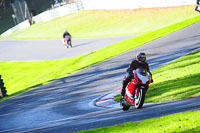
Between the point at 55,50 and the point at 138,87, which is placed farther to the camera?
the point at 55,50

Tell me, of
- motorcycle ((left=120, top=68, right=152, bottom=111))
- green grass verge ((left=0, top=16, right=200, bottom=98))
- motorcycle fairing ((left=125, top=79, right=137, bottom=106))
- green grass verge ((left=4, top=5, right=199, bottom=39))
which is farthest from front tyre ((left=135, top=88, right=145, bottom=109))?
green grass verge ((left=4, top=5, right=199, bottom=39))

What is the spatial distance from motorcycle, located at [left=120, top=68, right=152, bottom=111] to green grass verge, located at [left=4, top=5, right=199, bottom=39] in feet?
92.8

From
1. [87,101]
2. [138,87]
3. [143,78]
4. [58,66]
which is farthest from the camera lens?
[58,66]

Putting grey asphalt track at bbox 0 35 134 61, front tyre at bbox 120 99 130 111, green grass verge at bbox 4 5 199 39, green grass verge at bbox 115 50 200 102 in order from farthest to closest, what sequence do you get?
green grass verge at bbox 4 5 199 39 < grey asphalt track at bbox 0 35 134 61 < green grass verge at bbox 115 50 200 102 < front tyre at bbox 120 99 130 111

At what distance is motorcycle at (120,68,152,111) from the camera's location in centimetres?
1057

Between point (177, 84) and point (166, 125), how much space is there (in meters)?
5.76

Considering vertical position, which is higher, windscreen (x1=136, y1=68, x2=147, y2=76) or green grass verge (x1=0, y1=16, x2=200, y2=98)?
windscreen (x1=136, y1=68, x2=147, y2=76)

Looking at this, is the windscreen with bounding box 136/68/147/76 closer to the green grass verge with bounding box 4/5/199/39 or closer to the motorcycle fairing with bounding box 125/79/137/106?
the motorcycle fairing with bounding box 125/79/137/106

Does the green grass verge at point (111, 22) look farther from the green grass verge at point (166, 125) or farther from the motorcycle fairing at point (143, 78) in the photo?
the green grass verge at point (166, 125)

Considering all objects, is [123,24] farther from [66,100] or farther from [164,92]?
[164,92]

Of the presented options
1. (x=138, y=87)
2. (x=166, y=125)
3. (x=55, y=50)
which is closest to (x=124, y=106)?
(x=138, y=87)

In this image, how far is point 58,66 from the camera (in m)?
32.1

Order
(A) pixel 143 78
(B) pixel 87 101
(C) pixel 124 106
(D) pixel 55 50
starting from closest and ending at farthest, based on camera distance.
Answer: (A) pixel 143 78 → (C) pixel 124 106 → (B) pixel 87 101 → (D) pixel 55 50

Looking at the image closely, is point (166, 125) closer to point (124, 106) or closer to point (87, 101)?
point (124, 106)
